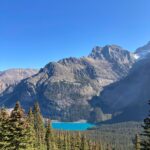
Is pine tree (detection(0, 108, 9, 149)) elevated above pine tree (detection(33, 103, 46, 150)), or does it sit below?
below

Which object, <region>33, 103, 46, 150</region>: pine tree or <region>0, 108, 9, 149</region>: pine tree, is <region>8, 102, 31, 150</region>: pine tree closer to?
<region>0, 108, 9, 149</region>: pine tree

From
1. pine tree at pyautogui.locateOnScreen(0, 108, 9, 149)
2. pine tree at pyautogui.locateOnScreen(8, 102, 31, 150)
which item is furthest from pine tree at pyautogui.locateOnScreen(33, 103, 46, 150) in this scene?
pine tree at pyautogui.locateOnScreen(8, 102, 31, 150)

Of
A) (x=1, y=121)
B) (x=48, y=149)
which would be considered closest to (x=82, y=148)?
(x=48, y=149)

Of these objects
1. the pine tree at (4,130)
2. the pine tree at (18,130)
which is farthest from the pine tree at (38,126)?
the pine tree at (18,130)

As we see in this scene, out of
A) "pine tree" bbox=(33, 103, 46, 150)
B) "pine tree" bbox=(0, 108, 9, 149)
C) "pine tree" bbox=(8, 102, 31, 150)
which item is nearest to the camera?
"pine tree" bbox=(8, 102, 31, 150)

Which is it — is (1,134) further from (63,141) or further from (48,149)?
(63,141)

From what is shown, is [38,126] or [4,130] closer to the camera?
[4,130]

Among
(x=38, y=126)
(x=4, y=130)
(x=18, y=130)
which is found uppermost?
(x=38, y=126)

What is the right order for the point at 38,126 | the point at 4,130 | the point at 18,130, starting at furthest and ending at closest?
1. the point at 38,126
2. the point at 4,130
3. the point at 18,130

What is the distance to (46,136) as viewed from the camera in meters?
115

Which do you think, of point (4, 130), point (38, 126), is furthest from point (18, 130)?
point (38, 126)

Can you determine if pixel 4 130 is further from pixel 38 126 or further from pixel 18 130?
pixel 38 126

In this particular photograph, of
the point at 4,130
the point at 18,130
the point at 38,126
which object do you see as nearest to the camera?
the point at 18,130

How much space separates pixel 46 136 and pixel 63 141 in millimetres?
37675
